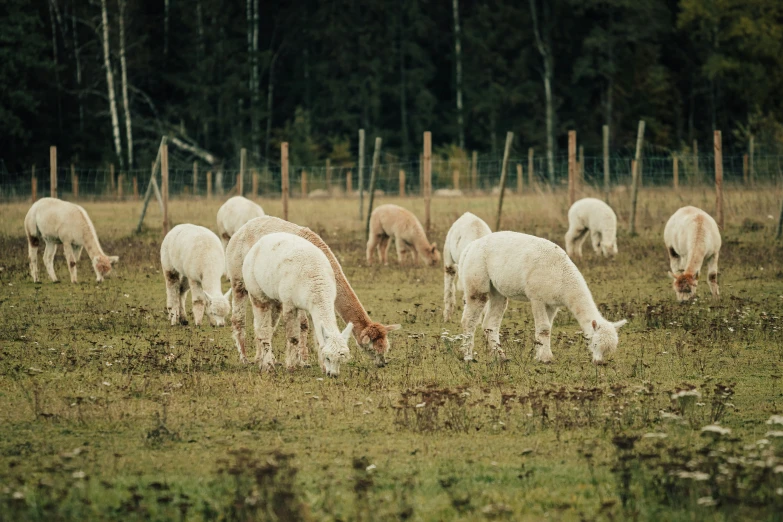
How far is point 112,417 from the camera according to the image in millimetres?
7836

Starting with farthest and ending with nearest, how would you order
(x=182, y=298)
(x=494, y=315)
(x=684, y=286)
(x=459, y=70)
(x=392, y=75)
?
1. (x=392, y=75)
2. (x=459, y=70)
3. (x=684, y=286)
4. (x=182, y=298)
5. (x=494, y=315)

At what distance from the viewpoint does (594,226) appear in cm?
2023

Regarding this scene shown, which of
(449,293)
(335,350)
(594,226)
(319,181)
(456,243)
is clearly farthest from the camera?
(319,181)

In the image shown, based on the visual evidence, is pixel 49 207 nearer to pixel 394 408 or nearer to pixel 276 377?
pixel 276 377

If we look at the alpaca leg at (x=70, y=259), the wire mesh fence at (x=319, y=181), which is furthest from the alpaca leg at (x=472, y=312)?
the wire mesh fence at (x=319, y=181)

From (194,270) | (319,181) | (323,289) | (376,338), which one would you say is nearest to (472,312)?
(376,338)

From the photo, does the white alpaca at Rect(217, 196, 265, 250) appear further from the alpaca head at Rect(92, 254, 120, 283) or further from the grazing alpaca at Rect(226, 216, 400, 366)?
the grazing alpaca at Rect(226, 216, 400, 366)

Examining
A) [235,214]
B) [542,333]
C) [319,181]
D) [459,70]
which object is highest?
[459,70]

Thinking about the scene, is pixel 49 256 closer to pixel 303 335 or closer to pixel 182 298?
pixel 182 298

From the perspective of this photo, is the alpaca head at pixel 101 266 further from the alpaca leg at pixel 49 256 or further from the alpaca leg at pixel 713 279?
the alpaca leg at pixel 713 279

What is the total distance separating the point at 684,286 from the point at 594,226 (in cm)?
627

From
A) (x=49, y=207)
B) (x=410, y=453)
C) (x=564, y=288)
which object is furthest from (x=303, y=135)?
(x=410, y=453)

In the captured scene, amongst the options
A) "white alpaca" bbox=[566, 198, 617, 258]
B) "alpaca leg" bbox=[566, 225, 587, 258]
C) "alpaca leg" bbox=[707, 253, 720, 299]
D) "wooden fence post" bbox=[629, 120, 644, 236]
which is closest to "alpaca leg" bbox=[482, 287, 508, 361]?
"alpaca leg" bbox=[707, 253, 720, 299]

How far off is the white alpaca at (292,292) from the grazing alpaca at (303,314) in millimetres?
225
